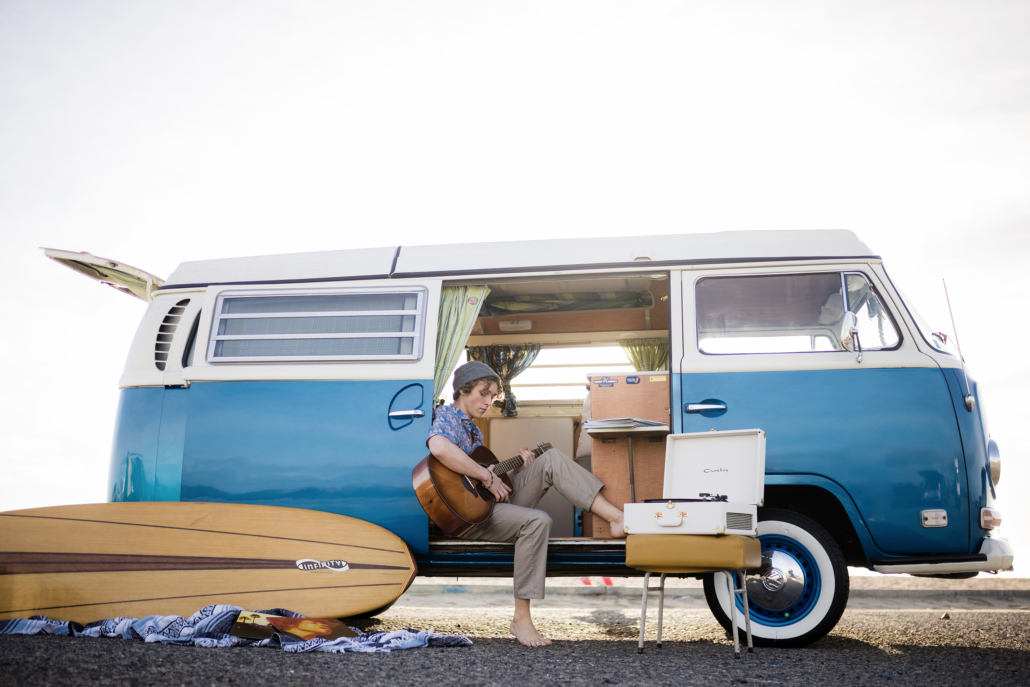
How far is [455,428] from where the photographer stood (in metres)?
4.66

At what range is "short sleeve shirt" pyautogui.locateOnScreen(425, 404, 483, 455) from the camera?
15.0 ft

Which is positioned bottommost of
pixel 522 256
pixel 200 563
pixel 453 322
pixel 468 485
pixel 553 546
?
pixel 200 563

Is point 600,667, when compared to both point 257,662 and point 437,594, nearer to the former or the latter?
point 257,662

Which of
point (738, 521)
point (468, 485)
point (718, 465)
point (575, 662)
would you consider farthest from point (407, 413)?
point (738, 521)

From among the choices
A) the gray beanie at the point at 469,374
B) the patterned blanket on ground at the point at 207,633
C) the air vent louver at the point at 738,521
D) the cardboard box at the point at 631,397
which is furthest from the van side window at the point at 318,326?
the air vent louver at the point at 738,521

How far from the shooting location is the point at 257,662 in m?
3.28

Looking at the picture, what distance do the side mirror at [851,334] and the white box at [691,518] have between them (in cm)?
127

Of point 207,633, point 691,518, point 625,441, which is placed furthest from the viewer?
point 625,441

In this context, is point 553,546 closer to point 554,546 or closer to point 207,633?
point 554,546

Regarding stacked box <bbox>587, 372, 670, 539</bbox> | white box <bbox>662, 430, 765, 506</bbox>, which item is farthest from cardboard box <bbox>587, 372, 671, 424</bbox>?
white box <bbox>662, 430, 765, 506</bbox>

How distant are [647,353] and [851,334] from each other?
2591mm

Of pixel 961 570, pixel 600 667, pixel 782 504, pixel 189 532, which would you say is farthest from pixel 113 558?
pixel 961 570

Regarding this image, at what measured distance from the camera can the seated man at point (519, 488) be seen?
431 cm

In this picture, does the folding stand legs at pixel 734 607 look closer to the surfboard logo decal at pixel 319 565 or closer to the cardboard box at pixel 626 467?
the cardboard box at pixel 626 467
